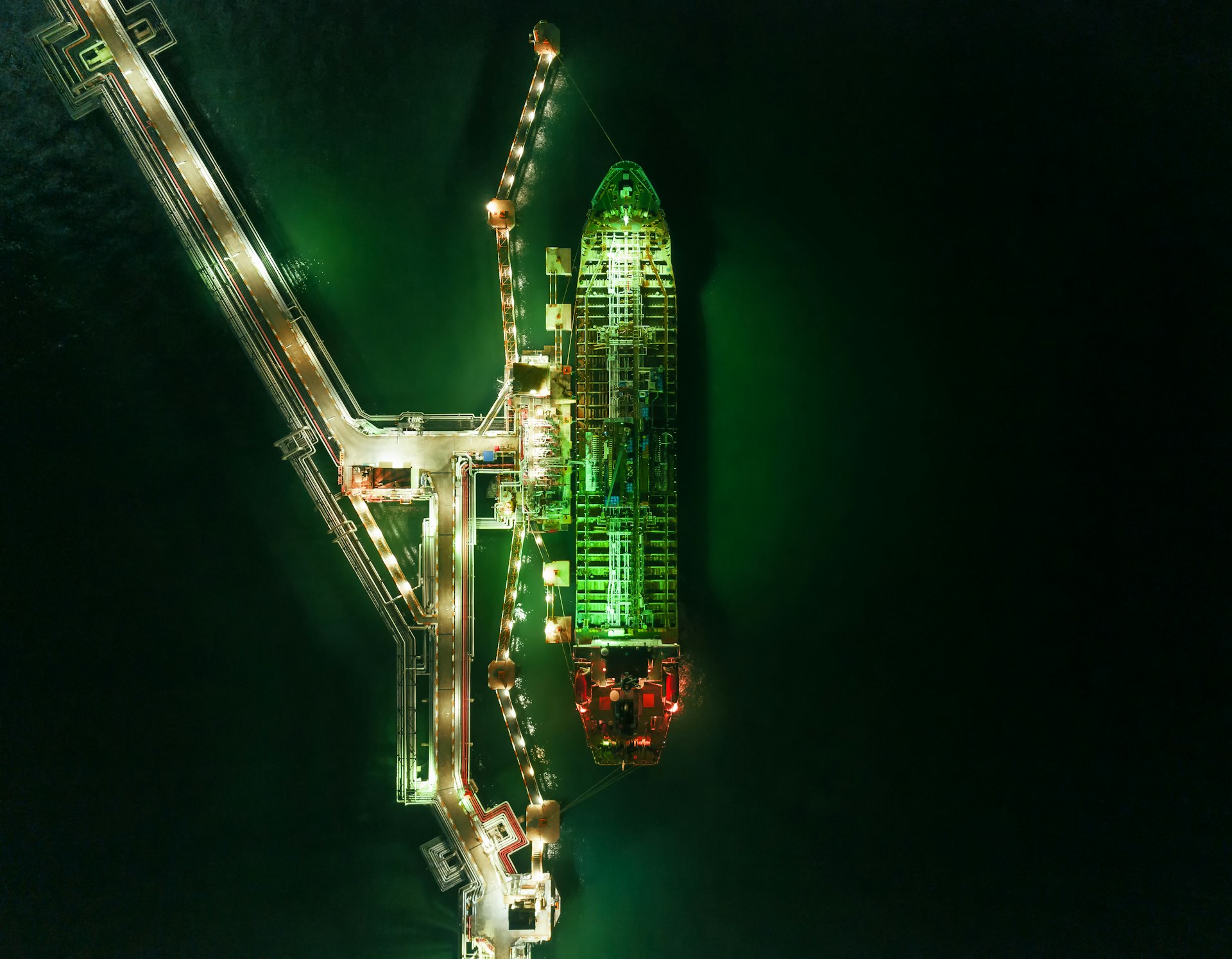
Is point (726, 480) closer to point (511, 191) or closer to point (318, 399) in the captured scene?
point (511, 191)

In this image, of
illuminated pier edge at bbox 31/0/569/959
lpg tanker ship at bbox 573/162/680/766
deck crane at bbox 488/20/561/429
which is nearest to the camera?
lpg tanker ship at bbox 573/162/680/766

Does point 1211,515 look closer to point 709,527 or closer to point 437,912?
point 709,527

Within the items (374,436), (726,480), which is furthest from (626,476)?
(374,436)

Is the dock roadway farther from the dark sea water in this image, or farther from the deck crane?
the deck crane

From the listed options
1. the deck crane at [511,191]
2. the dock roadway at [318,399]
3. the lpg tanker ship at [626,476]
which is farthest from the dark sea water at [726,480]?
the lpg tanker ship at [626,476]

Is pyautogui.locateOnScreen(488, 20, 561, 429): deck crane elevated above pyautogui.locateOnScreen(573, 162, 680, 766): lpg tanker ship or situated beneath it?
elevated above

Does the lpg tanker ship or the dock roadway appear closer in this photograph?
the lpg tanker ship

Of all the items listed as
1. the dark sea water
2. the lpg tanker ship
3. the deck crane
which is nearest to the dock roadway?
the dark sea water

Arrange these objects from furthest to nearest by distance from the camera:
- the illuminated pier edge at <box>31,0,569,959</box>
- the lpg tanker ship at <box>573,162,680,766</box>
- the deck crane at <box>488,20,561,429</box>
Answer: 1. the illuminated pier edge at <box>31,0,569,959</box>
2. the deck crane at <box>488,20,561,429</box>
3. the lpg tanker ship at <box>573,162,680,766</box>
